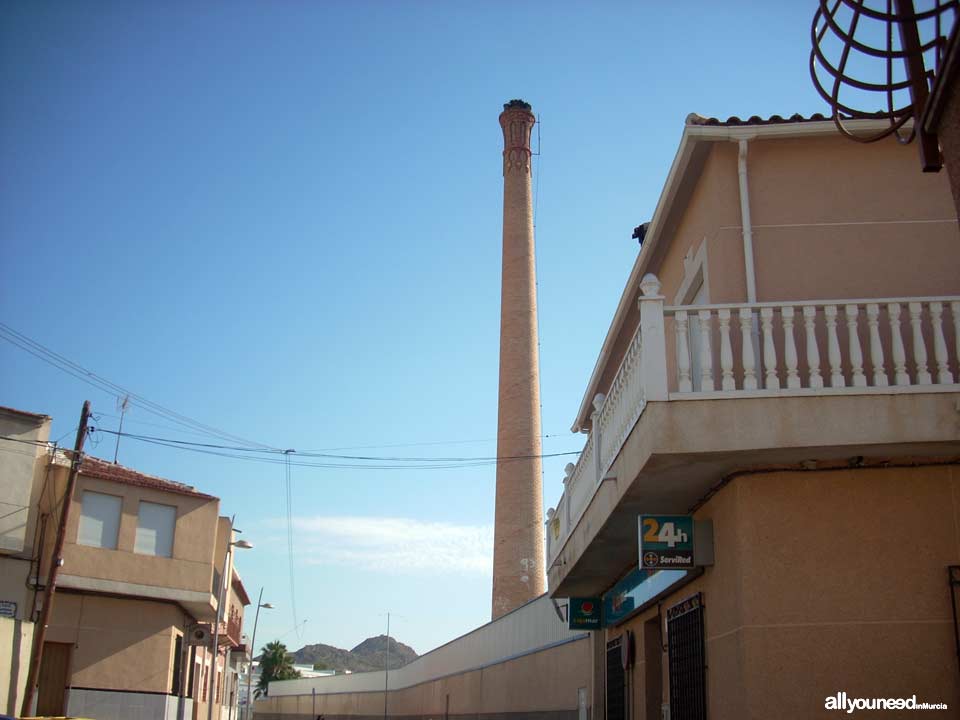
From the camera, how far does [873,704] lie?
24.2 feet

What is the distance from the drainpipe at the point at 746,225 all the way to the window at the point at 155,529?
64.3 ft

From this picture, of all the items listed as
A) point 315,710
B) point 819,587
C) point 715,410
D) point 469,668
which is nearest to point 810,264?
point 715,410

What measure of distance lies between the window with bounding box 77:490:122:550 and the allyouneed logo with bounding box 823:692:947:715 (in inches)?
800

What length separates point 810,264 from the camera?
946cm

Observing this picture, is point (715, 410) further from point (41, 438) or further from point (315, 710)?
point (315, 710)

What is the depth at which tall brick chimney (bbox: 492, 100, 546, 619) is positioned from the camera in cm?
3462

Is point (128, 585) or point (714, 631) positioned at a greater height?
point (128, 585)

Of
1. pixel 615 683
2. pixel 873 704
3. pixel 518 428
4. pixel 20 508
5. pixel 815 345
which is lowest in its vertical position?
pixel 873 704

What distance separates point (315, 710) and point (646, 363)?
5378cm

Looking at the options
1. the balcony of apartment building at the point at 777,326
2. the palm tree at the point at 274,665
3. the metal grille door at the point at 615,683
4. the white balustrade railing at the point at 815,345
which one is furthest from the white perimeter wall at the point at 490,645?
the palm tree at the point at 274,665

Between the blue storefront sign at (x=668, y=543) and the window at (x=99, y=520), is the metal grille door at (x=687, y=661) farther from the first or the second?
the window at (x=99, y=520)

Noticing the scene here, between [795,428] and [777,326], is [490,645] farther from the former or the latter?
[795,428]

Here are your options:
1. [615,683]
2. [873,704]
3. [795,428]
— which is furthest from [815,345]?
[615,683]

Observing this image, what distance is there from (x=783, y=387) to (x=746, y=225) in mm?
1931
